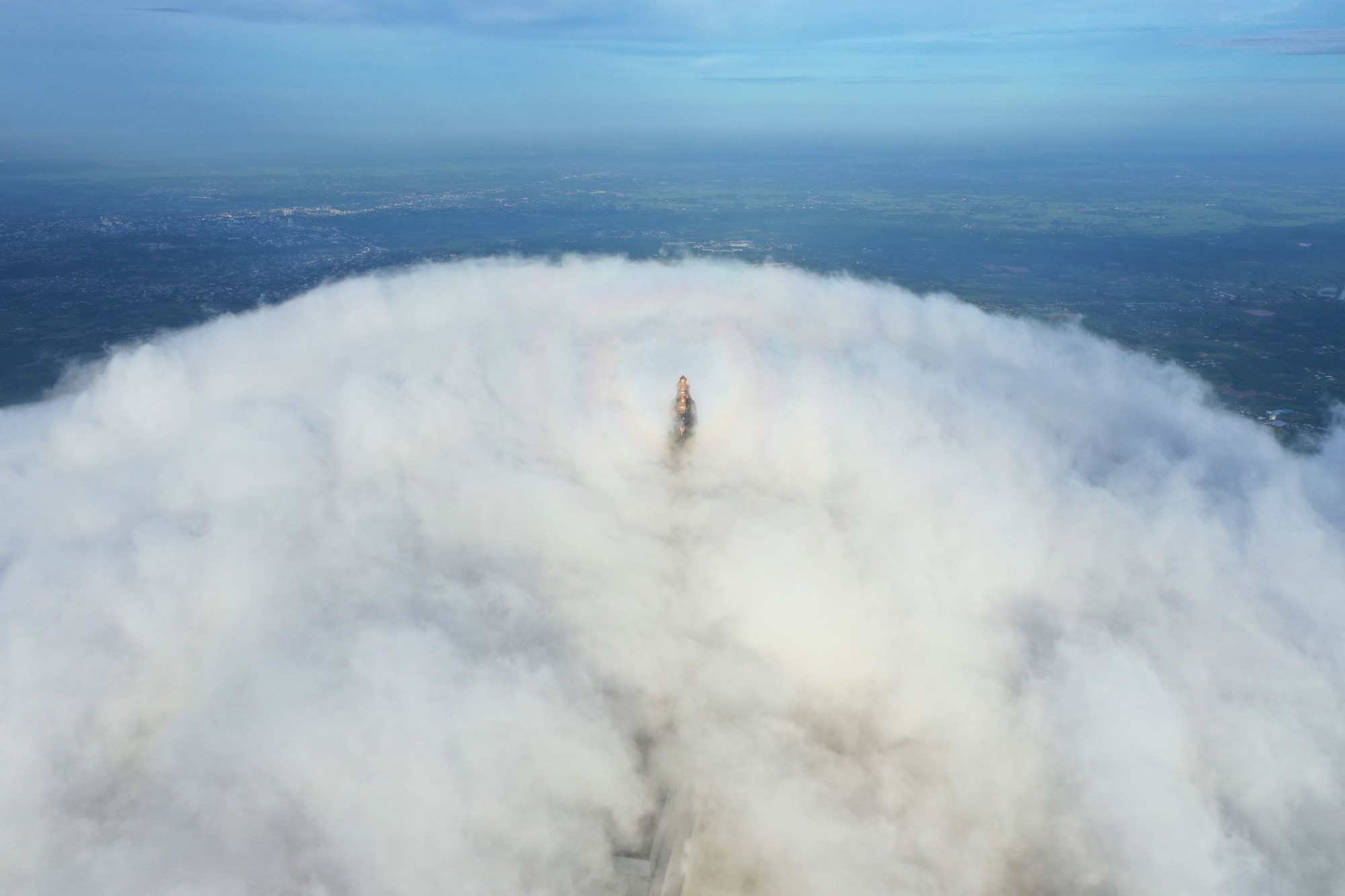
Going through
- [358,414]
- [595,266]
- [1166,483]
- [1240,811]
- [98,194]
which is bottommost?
[1240,811]

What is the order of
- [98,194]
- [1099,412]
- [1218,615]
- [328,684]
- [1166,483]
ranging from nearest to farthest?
1. [328,684]
2. [1218,615]
3. [1166,483]
4. [1099,412]
5. [98,194]

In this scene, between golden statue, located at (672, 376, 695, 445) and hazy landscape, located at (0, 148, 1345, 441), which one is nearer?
golden statue, located at (672, 376, 695, 445)

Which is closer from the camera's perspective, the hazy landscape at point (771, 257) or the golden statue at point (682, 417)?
the golden statue at point (682, 417)

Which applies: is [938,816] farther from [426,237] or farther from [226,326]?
[426,237]

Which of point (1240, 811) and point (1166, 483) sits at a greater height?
point (1166, 483)

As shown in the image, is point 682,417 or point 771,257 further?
point 771,257

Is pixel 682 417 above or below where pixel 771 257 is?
below

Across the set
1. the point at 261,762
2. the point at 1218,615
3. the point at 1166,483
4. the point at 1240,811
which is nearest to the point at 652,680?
the point at 261,762

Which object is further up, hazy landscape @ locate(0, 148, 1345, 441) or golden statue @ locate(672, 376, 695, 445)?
hazy landscape @ locate(0, 148, 1345, 441)

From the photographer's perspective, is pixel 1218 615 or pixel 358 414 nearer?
pixel 1218 615

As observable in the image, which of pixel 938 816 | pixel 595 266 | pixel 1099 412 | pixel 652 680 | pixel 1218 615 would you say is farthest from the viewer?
pixel 595 266

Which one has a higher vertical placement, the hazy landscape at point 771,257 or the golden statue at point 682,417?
the hazy landscape at point 771,257
